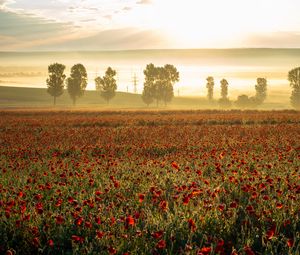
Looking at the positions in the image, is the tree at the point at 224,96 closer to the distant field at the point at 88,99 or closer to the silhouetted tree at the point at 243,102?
the silhouetted tree at the point at 243,102

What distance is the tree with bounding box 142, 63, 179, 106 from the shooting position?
11744 cm

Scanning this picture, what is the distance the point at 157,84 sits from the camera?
11812 cm

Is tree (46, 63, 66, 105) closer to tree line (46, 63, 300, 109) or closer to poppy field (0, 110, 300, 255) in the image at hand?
tree line (46, 63, 300, 109)

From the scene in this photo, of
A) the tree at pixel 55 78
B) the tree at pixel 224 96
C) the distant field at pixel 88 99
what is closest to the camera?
the tree at pixel 55 78

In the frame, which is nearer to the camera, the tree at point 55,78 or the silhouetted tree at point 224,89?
the tree at point 55,78

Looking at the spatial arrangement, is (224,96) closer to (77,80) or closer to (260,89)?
(260,89)

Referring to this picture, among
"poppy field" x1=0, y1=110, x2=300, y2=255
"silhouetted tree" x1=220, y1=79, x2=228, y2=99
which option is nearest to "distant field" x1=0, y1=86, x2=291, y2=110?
"silhouetted tree" x1=220, y1=79, x2=228, y2=99

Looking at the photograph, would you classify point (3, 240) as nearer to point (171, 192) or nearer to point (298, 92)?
point (171, 192)

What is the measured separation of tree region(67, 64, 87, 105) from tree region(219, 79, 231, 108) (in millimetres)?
55658

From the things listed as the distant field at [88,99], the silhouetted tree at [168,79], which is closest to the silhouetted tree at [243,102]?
the distant field at [88,99]

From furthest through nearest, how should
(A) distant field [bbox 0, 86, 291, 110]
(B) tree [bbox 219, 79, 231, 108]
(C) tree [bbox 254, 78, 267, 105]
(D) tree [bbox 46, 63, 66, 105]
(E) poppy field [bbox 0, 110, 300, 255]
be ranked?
(A) distant field [bbox 0, 86, 291, 110], (B) tree [bbox 219, 79, 231, 108], (C) tree [bbox 254, 78, 267, 105], (D) tree [bbox 46, 63, 66, 105], (E) poppy field [bbox 0, 110, 300, 255]

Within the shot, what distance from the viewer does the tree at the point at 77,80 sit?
11438 centimetres

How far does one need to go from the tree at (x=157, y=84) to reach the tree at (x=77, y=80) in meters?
18.1

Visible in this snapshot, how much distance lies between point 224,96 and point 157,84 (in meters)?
41.0
